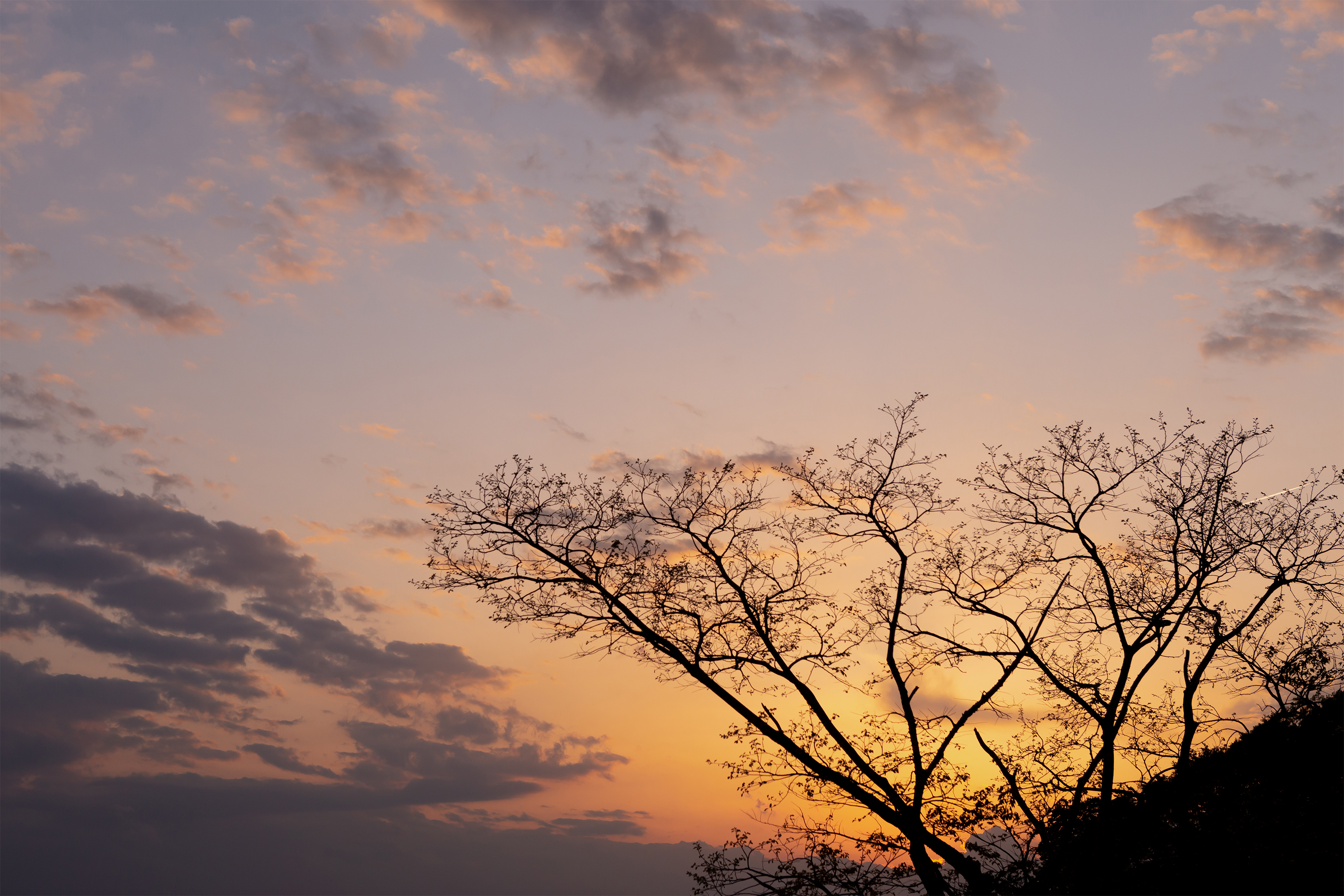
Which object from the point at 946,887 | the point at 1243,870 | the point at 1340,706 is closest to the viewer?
the point at 1243,870

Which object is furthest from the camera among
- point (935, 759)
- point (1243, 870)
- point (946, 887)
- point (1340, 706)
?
point (1340, 706)

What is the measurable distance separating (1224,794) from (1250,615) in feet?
16.1

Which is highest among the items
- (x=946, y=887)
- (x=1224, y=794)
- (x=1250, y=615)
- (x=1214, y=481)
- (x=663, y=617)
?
(x=1214, y=481)

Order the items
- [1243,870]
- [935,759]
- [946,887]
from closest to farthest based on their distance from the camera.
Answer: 1. [1243,870]
2. [946,887]
3. [935,759]

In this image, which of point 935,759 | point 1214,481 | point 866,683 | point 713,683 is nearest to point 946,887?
point 935,759

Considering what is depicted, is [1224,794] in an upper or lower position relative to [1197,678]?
lower

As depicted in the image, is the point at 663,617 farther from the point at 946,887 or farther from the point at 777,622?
the point at 946,887

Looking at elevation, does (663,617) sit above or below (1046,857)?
above

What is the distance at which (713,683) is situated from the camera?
61.8ft

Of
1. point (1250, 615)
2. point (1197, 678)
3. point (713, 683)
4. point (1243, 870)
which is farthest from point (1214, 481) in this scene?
point (713, 683)

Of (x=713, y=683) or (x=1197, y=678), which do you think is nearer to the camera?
(x=713, y=683)

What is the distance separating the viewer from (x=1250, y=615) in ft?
70.5

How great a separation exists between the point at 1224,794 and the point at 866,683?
7.31 m

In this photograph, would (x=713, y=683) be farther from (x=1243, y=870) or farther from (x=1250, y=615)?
(x=1250, y=615)
